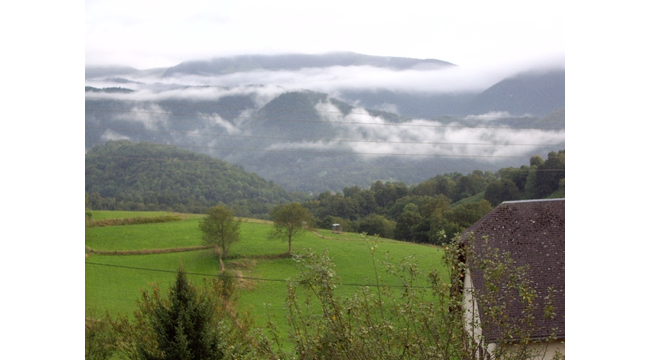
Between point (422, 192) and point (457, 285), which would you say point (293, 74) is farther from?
point (457, 285)

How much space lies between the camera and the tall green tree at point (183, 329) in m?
11.9

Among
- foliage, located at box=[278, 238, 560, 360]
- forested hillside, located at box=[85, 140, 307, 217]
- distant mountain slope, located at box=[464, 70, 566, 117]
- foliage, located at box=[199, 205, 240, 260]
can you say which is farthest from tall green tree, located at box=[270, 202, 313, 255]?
distant mountain slope, located at box=[464, 70, 566, 117]

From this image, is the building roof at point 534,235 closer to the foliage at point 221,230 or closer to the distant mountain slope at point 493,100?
the foliage at point 221,230

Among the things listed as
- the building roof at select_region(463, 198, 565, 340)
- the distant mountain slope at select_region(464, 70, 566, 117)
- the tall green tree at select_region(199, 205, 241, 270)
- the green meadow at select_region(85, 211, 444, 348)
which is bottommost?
the green meadow at select_region(85, 211, 444, 348)

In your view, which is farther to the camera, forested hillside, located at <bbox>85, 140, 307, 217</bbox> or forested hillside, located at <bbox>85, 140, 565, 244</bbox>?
forested hillside, located at <bbox>85, 140, 307, 217</bbox>

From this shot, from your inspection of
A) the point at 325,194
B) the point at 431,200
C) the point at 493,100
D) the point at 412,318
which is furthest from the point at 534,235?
the point at 493,100

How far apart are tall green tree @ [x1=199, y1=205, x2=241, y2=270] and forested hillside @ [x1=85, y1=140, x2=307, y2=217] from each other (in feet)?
24.4

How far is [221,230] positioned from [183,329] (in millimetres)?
26482

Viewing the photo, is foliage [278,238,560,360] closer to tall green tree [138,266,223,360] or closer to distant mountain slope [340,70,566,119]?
tall green tree [138,266,223,360]

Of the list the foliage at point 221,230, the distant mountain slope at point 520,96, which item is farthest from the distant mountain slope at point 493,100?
the foliage at point 221,230

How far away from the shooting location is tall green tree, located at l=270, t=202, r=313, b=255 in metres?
39.1

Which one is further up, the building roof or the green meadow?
the building roof

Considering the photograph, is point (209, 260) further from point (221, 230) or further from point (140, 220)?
point (140, 220)
